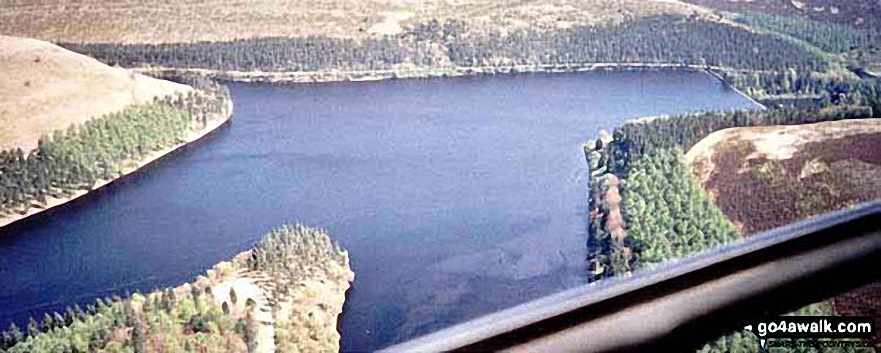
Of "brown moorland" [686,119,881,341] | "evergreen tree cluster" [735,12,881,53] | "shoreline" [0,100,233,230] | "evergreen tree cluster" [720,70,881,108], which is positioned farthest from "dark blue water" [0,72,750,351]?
"evergreen tree cluster" [735,12,881,53]

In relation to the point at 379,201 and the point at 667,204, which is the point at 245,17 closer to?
the point at 379,201

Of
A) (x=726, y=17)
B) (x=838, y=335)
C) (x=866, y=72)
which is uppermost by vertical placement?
(x=726, y=17)

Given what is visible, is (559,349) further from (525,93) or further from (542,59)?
(542,59)

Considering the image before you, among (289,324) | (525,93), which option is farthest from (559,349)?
(525,93)

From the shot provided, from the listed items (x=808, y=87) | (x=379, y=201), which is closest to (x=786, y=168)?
(x=808, y=87)

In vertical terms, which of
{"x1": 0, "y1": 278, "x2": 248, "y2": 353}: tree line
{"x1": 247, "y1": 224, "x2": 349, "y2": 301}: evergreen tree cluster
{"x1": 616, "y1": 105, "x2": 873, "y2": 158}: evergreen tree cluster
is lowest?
{"x1": 0, "y1": 278, "x2": 248, "y2": 353}: tree line

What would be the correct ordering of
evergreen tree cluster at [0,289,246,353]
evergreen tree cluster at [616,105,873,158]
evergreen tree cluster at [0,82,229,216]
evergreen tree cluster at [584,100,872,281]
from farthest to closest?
evergreen tree cluster at [616,105,873,158] < evergreen tree cluster at [584,100,872,281] < evergreen tree cluster at [0,82,229,216] < evergreen tree cluster at [0,289,246,353]

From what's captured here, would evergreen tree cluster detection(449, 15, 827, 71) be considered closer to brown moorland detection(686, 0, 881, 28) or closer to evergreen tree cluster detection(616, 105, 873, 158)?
brown moorland detection(686, 0, 881, 28)
